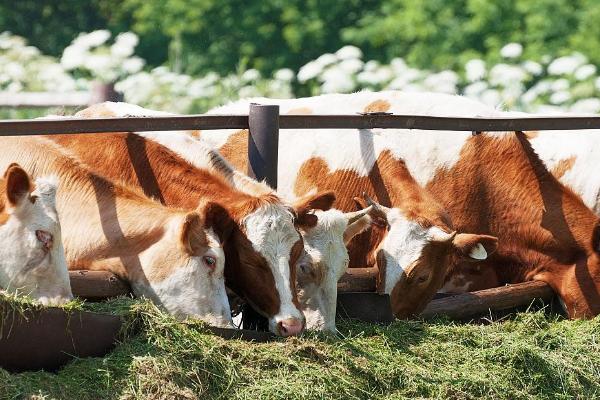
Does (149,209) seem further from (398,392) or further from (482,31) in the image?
(482,31)

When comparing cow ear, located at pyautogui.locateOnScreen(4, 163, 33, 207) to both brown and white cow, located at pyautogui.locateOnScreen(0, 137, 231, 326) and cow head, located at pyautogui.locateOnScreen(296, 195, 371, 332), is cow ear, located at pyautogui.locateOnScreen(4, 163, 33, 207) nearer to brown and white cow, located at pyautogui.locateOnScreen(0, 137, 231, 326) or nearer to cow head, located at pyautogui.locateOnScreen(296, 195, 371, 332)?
brown and white cow, located at pyautogui.locateOnScreen(0, 137, 231, 326)

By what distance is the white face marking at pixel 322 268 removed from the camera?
670cm

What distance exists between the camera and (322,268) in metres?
6.84

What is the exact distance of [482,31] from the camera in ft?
83.9

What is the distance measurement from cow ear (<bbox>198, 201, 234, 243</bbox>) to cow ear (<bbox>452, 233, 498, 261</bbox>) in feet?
5.97

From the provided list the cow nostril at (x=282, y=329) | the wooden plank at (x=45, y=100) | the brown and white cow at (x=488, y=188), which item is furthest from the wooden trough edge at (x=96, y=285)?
the wooden plank at (x=45, y=100)

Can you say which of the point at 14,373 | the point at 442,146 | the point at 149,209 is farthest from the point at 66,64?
the point at 14,373

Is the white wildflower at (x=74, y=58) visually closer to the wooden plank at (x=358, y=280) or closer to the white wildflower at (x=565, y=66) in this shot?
the white wildflower at (x=565, y=66)

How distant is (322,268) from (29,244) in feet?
5.19

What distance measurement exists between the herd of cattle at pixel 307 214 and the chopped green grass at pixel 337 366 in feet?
1.14

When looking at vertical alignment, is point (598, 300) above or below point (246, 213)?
below

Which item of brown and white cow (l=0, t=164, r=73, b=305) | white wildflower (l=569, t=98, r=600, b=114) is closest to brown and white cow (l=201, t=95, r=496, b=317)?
brown and white cow (l=0, t=164, r=73, b=305)

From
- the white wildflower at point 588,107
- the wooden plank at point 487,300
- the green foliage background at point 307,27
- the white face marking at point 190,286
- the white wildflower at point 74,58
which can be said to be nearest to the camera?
the white face marking at point 190,286

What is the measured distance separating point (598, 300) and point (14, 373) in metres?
4.23
